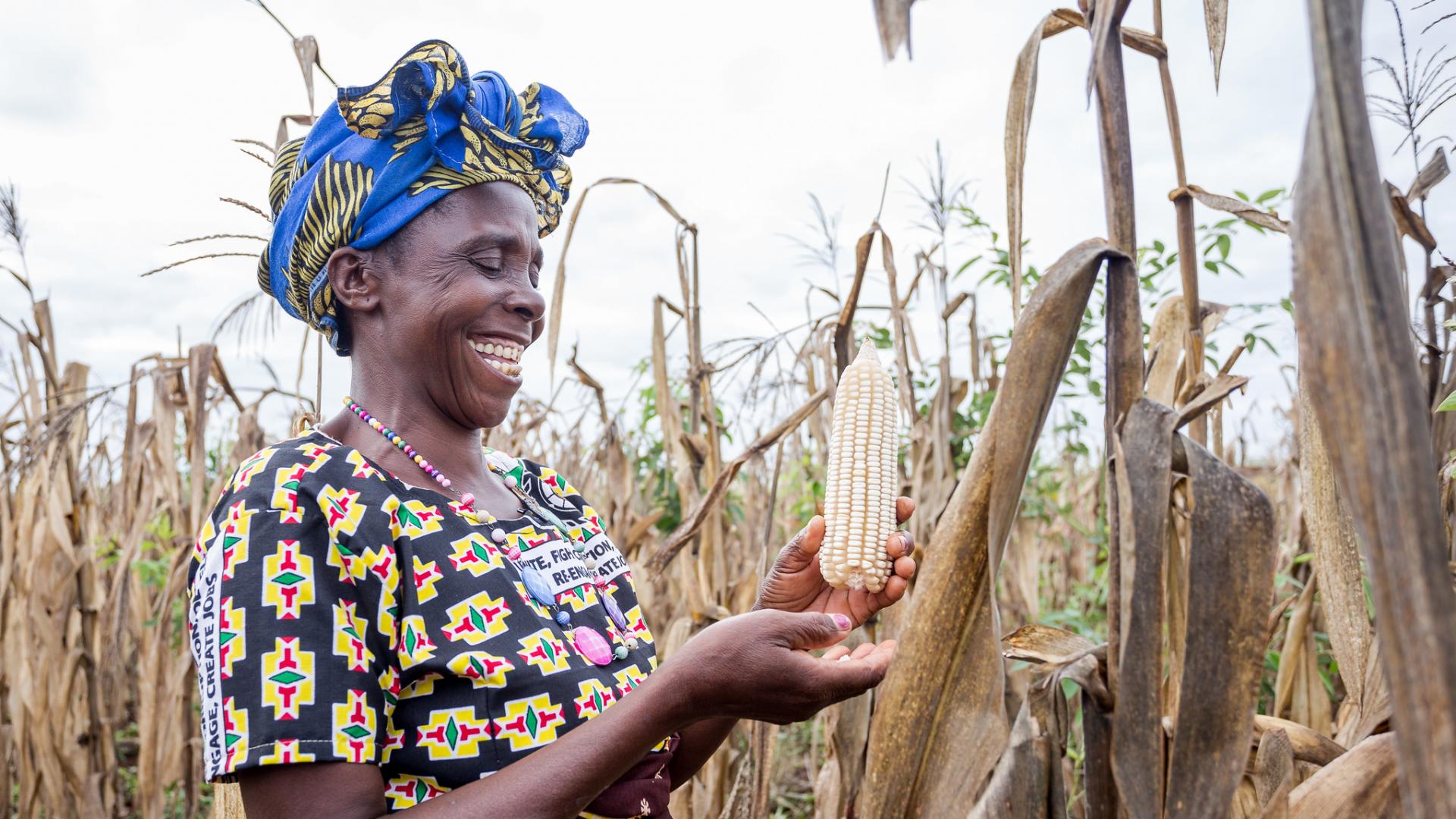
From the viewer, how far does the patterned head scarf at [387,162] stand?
1.74 m

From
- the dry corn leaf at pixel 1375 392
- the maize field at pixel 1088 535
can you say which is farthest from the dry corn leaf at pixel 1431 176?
the dry corn leaf at pixel 1375 392

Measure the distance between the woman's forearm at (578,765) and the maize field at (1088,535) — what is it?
0.34m

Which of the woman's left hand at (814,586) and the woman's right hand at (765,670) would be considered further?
the woman's left hand at (814,586)

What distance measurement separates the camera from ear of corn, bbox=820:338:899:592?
1757 mm

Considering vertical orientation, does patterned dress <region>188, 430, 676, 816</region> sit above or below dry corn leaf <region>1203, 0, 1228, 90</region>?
below

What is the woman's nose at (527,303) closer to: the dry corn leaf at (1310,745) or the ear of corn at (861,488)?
the ear of corn at (861,488)

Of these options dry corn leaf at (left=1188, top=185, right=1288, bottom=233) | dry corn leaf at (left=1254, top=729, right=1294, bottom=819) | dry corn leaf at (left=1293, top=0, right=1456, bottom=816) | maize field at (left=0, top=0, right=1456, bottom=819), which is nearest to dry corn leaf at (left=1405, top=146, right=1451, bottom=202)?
maize field at (left=0, top=0, right=1456, bottom=819)

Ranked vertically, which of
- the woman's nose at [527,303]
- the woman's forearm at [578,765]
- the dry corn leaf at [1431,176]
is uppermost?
the dry corn leaf at [1431,176]

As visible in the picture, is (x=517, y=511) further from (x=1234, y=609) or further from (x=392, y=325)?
(x=1234, y=609)

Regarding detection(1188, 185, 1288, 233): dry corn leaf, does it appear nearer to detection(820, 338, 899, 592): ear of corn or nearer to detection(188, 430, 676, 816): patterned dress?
detection(820, 338, 899, 592): ear of corn

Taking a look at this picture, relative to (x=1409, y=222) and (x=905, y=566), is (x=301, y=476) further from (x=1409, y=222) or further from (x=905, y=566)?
(x=1409, y=222)

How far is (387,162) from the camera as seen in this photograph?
1747 mm

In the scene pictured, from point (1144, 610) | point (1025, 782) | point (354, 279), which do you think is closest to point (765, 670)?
point (1025, 782)

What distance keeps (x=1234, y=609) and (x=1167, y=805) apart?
271mm
